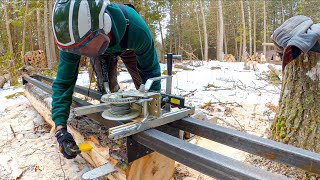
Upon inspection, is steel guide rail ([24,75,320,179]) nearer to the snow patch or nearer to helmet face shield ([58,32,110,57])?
helmet face shield ([58,32,110,57])

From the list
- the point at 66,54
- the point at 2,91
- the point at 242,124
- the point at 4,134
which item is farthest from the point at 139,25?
the point at 2,91

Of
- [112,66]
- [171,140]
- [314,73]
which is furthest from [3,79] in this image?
[314,73]

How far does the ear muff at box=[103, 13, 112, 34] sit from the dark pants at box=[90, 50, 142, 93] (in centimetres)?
62

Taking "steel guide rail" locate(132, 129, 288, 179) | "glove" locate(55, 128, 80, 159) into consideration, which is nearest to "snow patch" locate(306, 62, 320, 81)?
"steel guide rail" locate(132, 129, 288, 179)

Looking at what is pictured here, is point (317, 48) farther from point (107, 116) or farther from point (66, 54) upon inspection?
point (66, 54)

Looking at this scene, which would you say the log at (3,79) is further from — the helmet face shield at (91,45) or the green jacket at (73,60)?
the helmet face shield at (91,45)

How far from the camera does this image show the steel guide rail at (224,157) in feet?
3.41

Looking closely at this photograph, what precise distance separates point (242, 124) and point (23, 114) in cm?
326

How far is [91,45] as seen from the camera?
1.63m

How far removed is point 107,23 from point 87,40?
211mm

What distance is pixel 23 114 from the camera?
3.81 meters

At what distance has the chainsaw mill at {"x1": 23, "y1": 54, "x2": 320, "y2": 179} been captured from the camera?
1094 millimetres

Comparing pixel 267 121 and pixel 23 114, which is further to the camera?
pixel 23 114

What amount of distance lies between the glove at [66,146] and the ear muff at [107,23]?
792mm
